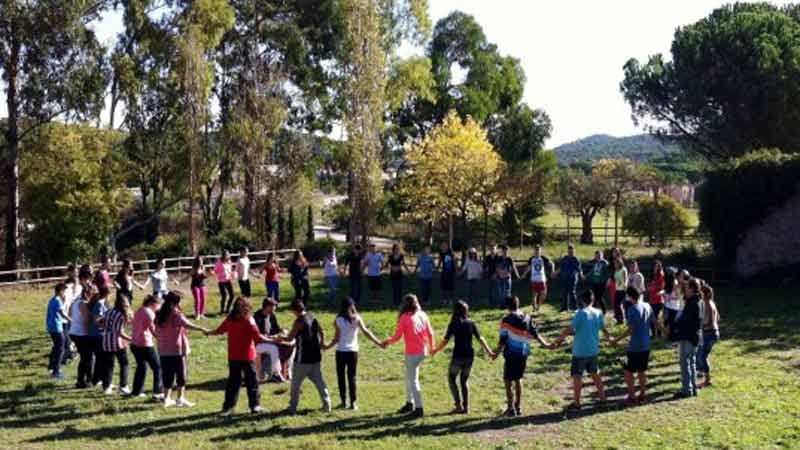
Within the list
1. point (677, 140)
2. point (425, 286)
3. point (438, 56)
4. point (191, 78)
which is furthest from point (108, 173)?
point (677, 140)

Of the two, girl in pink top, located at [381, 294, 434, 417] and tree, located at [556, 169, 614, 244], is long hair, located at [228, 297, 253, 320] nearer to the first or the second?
girl in pink top, located at [381, 294, 434, 417]

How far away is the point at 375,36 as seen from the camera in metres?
39.6

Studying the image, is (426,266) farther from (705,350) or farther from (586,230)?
(586,230)

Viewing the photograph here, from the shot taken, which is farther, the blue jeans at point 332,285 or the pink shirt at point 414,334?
the blue jeans at point 332,285

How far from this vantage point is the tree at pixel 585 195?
5316 cm

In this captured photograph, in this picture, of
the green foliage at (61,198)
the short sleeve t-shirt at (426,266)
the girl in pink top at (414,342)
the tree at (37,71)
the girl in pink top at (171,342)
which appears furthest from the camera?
the green foliage at (61,198)

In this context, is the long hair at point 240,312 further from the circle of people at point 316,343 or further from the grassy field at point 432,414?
the grassy field at point 432,414

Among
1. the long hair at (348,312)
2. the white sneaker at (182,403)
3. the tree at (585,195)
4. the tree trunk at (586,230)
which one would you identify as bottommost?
the white sneaker at (182,403)

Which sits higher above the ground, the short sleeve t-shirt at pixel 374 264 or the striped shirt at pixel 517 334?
the short sleeve t-shirt at pixel 374 264

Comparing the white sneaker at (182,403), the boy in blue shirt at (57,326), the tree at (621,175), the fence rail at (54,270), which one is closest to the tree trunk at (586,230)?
the tree at (621,175)

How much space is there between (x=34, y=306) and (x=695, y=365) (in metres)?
18.4

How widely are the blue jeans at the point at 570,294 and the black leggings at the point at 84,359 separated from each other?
12.1m

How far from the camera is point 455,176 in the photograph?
40.7 meters

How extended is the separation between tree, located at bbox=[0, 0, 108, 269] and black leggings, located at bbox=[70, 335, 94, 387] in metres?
21.6
